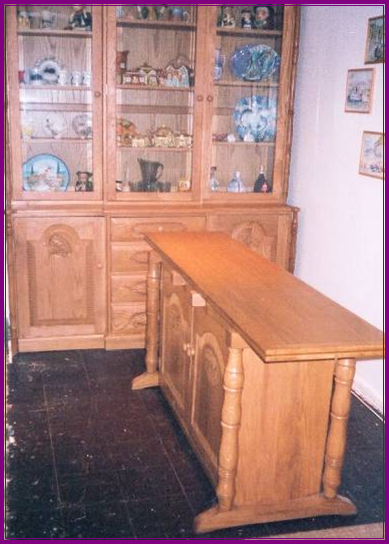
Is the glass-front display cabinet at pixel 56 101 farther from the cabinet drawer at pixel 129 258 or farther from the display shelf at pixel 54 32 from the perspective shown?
the cabinet drawer at pixel 129 258

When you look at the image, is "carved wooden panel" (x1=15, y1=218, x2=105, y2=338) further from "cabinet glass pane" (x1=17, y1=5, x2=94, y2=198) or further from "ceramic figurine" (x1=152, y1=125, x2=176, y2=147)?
"ceramic figurine" (x1=152, y1=125, x2=176, y2=147)

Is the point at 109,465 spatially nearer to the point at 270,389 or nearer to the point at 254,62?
the point at 270,389

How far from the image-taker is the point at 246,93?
3.99 m

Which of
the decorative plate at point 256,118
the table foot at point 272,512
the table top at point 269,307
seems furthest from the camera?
the decorative plate at point 256,118

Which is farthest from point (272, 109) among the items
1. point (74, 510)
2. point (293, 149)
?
point (74, 510)

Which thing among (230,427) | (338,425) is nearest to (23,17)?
(230,427)

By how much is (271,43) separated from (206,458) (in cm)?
274

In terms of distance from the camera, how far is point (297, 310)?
2.15 metres

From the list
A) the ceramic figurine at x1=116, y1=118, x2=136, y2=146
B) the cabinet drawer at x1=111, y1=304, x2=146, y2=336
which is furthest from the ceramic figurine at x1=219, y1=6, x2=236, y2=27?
the cabinet drawer at x1=111, y1=304, x2=146, y2=336

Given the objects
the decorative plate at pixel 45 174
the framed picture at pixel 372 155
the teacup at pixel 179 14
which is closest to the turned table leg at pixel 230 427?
the framed picture at pixel 372 155

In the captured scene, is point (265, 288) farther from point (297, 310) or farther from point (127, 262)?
point (127, 262)

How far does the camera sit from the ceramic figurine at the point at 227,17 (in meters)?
3.75

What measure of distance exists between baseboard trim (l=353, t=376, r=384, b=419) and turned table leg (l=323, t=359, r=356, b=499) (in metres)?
0.96

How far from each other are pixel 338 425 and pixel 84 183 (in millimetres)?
2327
